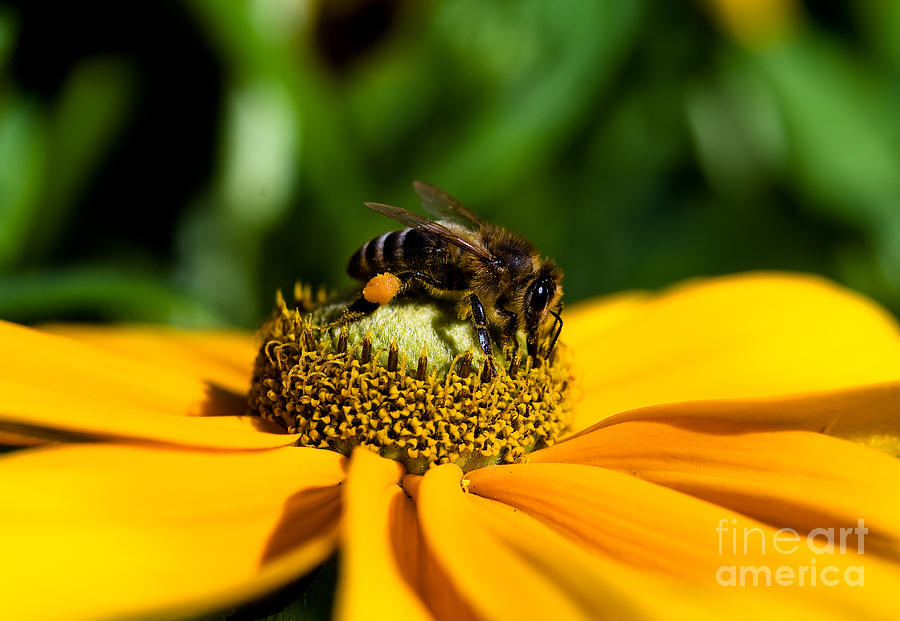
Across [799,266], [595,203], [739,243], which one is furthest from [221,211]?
[799,266]

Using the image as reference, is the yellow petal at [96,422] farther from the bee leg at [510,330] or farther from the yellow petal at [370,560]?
the bee leg at [510,330]

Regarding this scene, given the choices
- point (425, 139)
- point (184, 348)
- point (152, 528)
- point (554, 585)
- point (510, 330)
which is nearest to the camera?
point (554, 585)

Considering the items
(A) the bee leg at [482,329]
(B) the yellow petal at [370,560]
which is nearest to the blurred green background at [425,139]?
(A) the bee leg at [482,329]

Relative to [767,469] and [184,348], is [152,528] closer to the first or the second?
[767,469]

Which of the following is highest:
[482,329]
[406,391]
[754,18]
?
[754,18]

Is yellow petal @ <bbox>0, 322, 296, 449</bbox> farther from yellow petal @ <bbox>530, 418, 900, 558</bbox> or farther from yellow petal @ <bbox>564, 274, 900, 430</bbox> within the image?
yellow petal @ <bbox>564, 274, 900, 430</bbox>

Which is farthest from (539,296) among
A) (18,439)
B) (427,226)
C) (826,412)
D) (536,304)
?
(18,439)
